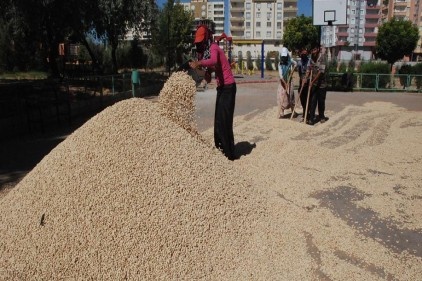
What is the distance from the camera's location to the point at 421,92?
622 inches

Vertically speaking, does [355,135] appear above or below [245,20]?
below

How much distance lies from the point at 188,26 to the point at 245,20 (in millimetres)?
54663

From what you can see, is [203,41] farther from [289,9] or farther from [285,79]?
[289,9]

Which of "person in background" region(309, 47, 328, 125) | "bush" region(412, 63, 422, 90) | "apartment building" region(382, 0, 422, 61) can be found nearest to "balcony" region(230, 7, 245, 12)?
"apartment building" region(382, 0, 422, 61)

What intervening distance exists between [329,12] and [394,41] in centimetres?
2823

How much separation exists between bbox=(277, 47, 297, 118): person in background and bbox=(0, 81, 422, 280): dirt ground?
45 centimetres

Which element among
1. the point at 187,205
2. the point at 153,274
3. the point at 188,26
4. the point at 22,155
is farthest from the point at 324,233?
the point at 188,26

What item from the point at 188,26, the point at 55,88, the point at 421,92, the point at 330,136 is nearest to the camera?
the point at 330,136

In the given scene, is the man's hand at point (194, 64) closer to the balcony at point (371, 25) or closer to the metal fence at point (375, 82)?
the metal fence at point (375, 82)

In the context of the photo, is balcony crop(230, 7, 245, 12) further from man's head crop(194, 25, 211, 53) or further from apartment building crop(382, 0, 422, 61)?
man's head crop(194, 25, 211, 53)

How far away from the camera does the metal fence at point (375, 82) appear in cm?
1602

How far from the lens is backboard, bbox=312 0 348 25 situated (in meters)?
16.0

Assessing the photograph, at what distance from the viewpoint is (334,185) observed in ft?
14.8

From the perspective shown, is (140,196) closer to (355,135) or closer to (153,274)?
(153,274)
